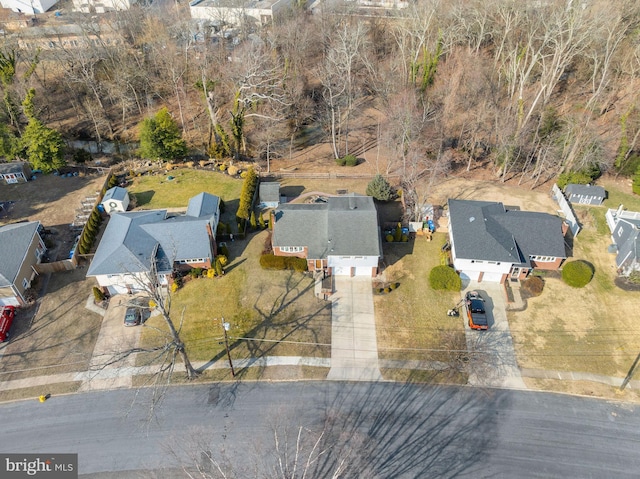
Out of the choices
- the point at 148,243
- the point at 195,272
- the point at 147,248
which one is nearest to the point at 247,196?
the point at 195,272

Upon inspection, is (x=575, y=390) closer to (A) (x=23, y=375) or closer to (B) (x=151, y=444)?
(B) (x=151, y=444)

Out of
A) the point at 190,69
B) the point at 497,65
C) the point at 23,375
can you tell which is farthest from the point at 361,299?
the point at 190,69

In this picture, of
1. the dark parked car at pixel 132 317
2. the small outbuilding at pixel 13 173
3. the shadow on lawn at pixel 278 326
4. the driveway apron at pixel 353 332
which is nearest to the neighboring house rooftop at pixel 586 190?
the driveway apron at pixel 353 332

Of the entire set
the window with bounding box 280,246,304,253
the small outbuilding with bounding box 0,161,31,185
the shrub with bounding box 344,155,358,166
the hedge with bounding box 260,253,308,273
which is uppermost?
the small outbuilding with bounding box 0,161,31,185

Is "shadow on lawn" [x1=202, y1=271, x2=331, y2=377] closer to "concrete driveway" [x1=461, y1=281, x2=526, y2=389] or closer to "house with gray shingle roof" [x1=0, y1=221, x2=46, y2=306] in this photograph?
"concrete driveway" [x1=461, y1=281, x2=526, y2=389]

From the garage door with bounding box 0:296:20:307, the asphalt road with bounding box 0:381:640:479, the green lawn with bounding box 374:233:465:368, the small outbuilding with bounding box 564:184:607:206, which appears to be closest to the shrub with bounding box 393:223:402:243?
the green lawn with bounding box 374:233:465:368

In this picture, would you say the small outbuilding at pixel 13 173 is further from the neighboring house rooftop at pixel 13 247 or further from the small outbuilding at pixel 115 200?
the neighboring house rooftop at pixel 13 247
